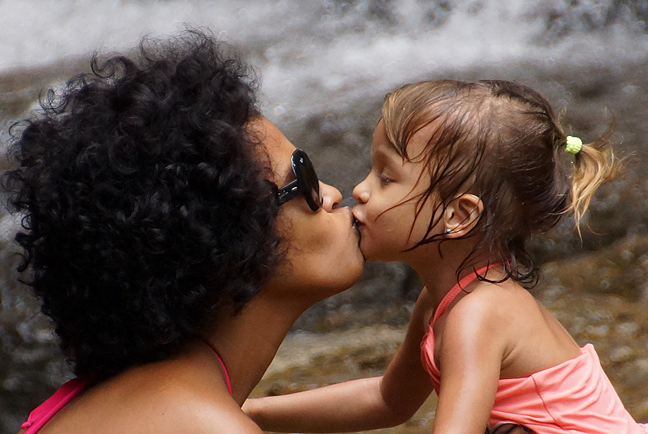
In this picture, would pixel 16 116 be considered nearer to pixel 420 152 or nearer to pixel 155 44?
pixel 155 44

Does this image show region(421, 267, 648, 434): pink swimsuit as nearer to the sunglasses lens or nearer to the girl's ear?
the girl's ear

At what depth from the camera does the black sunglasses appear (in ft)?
6.48

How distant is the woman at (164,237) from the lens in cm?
175

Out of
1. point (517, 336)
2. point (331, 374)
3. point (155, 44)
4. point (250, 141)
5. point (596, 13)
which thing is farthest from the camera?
point (596, 13)

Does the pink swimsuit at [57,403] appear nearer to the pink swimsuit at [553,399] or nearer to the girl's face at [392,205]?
the girl's face at [392,205]

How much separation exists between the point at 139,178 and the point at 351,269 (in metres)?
0.63

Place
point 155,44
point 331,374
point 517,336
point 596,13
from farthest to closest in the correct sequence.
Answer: point 596,13, point 331,374, point 155,44, point 517,336

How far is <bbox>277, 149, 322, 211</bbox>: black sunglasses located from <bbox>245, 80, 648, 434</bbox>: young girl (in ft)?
0.78

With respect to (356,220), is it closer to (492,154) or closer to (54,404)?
(492,154)

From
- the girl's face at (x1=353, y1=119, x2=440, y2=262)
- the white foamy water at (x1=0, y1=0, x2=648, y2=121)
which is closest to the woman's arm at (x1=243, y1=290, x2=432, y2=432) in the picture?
the girl's face at (x1=353, y1=119, x2=440, y2=262)

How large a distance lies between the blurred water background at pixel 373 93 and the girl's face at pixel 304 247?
4.17 ft

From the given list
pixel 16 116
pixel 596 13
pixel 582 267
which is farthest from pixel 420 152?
pixel 596 13

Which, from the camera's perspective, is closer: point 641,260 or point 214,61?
point 214,61

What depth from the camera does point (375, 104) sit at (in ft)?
15.7
